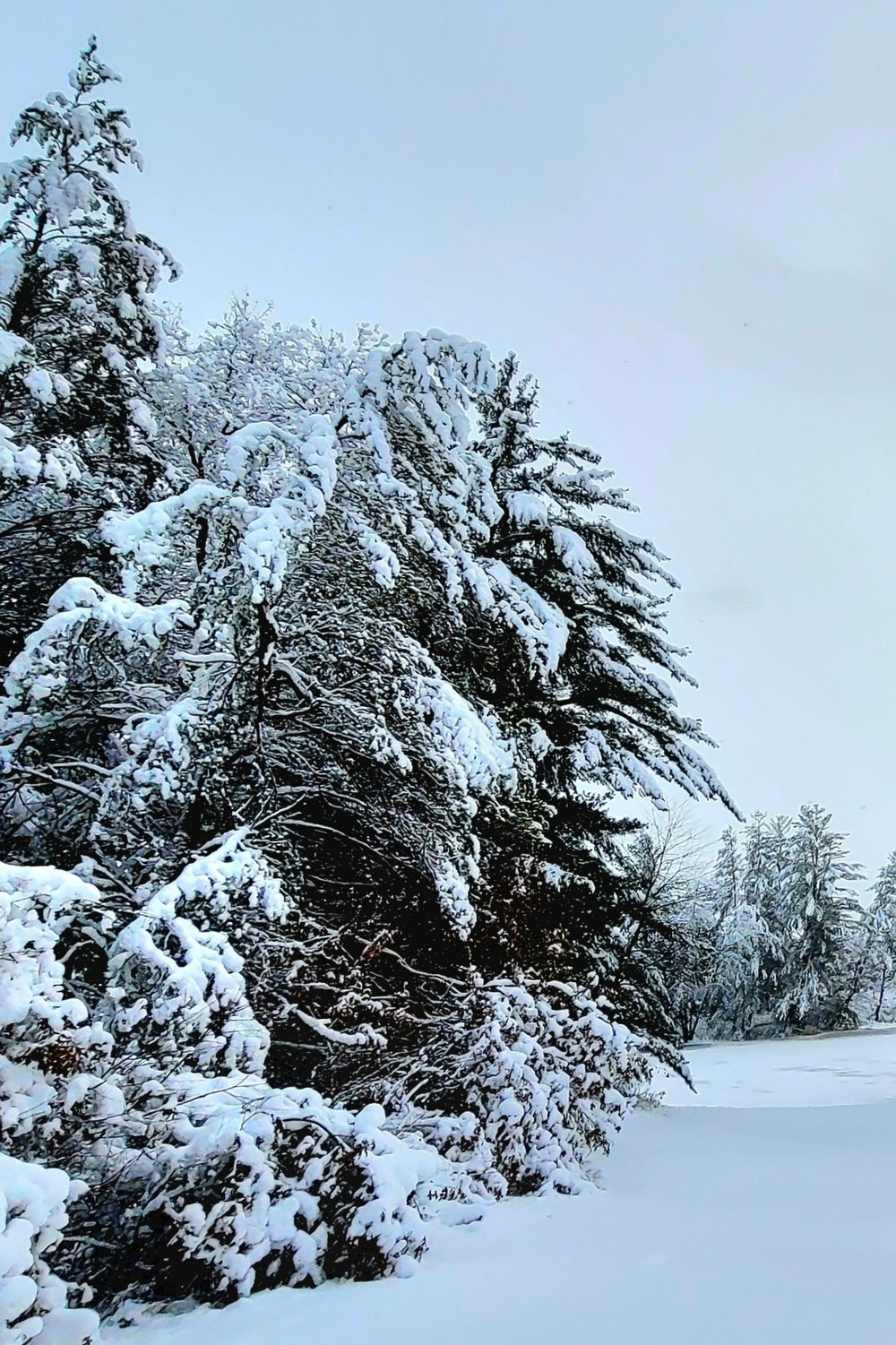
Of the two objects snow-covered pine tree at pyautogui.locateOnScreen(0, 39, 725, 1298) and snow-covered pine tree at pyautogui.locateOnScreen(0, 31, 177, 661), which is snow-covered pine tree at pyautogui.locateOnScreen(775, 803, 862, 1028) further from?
snow-covered pine tree at pyautogui.locateOnScreen(0, 31, 177, 661)

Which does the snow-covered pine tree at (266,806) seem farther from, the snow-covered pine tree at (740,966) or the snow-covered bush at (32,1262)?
the snow-covered pine tree at (740,966)

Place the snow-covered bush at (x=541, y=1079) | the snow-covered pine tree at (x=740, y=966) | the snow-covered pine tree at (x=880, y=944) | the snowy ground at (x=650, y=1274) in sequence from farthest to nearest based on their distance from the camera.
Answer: the snow-covered pine tree at (x=880, y=944)
the snow-covered pine tree at (x=740, y=966)
the snow-covered bush at (x=541, y=1079)
the snowy ground at (x=650, y=1274)

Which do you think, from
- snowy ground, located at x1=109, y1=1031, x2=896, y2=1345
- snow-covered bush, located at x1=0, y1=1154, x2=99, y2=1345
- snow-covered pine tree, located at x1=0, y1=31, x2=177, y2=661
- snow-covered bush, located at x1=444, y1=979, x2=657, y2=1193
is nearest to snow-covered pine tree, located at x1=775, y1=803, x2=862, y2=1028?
snowy ground, located at x1=109, y1=1031, x2=896, y2=1345

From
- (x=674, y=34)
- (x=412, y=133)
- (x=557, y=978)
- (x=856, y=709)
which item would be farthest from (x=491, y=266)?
(x=856, y=709)

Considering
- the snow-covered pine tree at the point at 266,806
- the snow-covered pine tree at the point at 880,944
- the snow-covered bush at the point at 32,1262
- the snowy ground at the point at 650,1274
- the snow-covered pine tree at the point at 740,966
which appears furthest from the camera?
the snow-covered pine tree at the point at 880,944

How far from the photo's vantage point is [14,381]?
4859 mm

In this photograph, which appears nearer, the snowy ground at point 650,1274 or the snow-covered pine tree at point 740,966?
the snowy ground at point 650,1274

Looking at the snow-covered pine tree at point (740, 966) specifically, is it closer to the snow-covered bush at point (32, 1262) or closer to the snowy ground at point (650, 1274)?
the snowy ground at point (650, 1274)

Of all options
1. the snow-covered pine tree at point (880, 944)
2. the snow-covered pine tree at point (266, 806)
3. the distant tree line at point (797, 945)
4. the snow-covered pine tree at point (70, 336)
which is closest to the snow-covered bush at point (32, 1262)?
the snow-covered pine tree at point (266, 806)

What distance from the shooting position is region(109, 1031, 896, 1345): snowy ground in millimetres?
2615

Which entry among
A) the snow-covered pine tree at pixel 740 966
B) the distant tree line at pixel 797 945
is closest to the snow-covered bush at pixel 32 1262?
the distant tree line at pixel 797 945

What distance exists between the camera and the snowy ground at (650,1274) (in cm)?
262

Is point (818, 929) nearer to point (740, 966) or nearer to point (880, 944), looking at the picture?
point (740, 966)

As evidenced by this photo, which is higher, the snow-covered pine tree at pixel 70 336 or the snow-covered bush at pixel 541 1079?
the snow-covered pine tree at pixel 70 336
